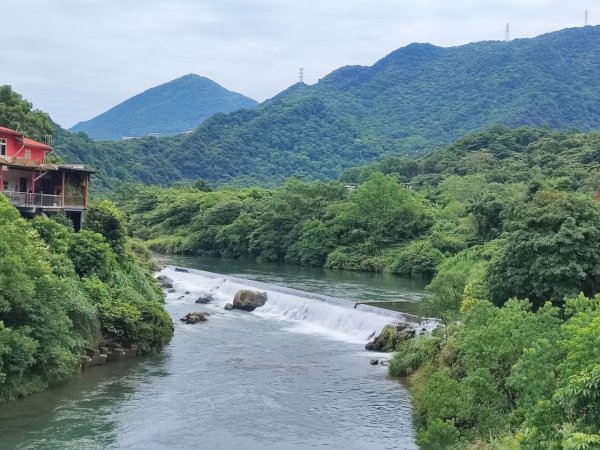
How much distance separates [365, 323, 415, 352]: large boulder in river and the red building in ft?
52.1

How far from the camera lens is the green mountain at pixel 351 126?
502 ft

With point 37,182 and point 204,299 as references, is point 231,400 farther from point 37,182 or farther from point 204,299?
point 204,299

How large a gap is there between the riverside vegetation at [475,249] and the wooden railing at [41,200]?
1792 centimetres

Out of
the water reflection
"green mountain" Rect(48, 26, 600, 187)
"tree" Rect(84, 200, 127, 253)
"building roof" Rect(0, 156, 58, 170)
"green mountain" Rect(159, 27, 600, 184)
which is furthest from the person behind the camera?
"green mountain" Rect(159, 27, 600, 184)

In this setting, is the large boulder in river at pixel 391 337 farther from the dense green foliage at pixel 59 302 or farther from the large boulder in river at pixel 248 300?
the large boulder in river at pixel 248 300

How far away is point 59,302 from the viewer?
23.2 metres

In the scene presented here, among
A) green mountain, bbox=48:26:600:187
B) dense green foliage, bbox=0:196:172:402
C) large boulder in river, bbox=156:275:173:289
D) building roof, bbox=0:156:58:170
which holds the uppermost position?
green mountain, bbox=48:26:600:187

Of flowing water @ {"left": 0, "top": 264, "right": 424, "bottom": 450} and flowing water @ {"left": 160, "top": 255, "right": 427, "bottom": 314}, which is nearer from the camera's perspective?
flowing water @ {"left": 0, "top": 264, "right": 424, "bottom": 450}

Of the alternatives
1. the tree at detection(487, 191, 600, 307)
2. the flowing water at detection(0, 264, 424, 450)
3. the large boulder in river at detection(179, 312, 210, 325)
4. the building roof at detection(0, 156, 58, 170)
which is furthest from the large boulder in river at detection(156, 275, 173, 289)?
the tree at detection(487, 191, 600, 307)

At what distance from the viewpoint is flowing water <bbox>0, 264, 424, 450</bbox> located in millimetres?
18453

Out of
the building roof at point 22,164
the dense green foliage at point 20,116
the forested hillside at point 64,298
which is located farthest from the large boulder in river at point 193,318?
the dense green foliage at point 20,116

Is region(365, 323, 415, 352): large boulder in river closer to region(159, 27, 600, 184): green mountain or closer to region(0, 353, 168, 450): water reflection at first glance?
region(0, 353, 168, 450): water reflection

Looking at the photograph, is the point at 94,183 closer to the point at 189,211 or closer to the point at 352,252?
the point at 189,211

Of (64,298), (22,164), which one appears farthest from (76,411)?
(22,164)
